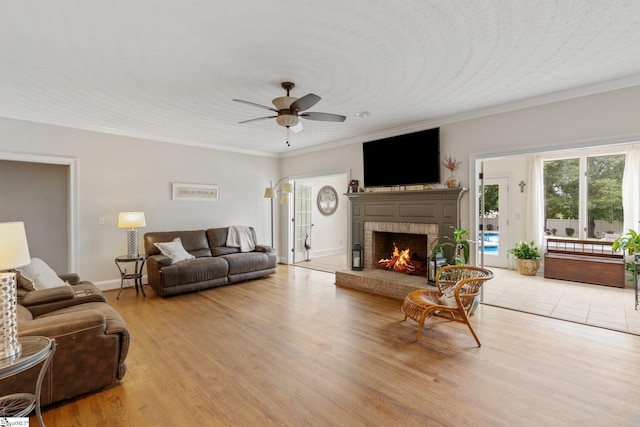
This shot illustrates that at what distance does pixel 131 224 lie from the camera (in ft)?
15.8

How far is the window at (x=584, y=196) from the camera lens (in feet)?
18.6

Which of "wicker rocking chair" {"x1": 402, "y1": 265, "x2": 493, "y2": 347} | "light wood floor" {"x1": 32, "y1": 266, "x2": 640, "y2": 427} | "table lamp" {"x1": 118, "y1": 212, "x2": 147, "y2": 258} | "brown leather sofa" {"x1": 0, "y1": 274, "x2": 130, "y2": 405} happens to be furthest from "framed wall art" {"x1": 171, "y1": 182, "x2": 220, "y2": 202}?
"wicker rocking chair" {"x1": 402, "y1": 265, "x2": 493, "y2": 347}

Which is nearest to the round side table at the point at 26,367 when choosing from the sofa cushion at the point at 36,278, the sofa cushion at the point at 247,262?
the sofa cushion at the point at 36,278

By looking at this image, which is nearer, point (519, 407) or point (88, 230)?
point (519, 407)

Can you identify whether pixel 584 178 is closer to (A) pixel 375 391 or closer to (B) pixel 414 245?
(B) pixel 414 245

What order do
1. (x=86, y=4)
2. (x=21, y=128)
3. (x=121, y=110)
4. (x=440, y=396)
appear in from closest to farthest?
(x=86, y=4) < (x=440, y=396) < (x=121, y=110) < (x=21, y=128)

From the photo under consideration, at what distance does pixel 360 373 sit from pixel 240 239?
4.18 meters

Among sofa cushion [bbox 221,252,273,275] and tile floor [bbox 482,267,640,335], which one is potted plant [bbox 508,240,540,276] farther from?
sofa cushion [bbox 221,252,273,275]

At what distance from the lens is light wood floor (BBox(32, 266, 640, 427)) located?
200cm

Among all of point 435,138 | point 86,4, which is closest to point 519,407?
point 435,138

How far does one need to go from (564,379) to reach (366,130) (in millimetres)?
4206

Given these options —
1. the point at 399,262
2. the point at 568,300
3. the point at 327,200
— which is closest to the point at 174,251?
the point at 399,262

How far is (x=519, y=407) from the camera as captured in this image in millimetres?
2072

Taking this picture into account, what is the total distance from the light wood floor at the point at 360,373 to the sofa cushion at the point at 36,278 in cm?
94
